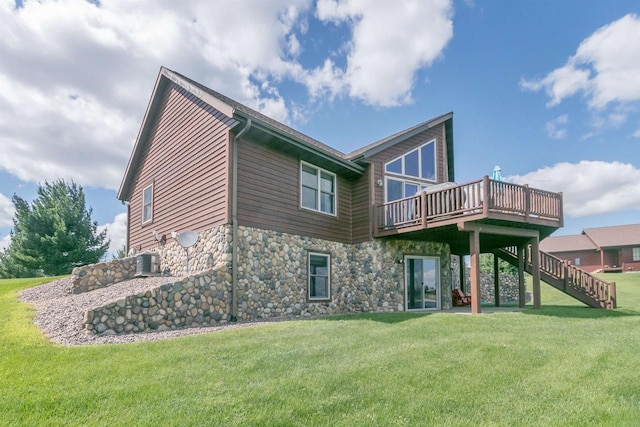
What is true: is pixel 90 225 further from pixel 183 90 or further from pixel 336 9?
pixel 336 9

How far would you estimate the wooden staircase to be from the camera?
12.3 meters

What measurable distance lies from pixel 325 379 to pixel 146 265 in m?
9.13

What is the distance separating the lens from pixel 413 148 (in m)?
13.6

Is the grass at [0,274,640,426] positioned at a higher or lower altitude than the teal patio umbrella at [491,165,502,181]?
lower

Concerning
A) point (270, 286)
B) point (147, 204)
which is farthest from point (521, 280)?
point (147, 204)

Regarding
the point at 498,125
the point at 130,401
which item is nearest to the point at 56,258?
the point at 130,401

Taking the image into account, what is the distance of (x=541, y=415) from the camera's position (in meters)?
3.55

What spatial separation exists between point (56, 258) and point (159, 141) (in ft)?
45.3

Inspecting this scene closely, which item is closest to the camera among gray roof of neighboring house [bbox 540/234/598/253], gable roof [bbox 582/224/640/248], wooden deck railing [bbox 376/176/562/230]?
wooden deck railing [bbox 376/176/562/230]

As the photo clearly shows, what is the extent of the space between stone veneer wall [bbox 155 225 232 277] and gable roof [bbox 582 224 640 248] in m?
37.5

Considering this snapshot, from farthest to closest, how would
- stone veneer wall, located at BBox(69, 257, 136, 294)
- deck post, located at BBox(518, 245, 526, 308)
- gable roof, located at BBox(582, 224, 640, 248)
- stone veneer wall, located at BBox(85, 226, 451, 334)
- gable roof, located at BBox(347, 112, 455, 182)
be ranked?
gable roof, located at BBox(582, 224, 640, 248) < deck post, located at BBox(518, 245, 526, 308) < gable roof, located at BBox(347, 112, 455, 182) < stone veneer wall, located at BBox(69, 257, 136, 294) < stone veneer wall, located at BBox(85, 226, 451, 334)

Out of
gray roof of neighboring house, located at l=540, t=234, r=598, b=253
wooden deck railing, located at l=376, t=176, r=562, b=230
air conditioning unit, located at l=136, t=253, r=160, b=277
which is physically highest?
wooden deck railing, located at l=376, t=176, r=562, b=230

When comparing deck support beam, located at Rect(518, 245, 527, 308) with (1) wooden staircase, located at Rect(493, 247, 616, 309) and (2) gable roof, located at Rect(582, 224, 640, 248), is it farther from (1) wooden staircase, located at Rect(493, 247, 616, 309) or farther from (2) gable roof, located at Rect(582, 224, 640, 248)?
(2) gable roof, located at Rect(582, 224, 640, 248)

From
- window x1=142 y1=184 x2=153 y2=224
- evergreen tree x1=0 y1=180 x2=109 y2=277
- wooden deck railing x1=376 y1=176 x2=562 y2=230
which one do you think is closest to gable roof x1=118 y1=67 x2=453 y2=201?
window x1=142 y1=184 x2=153 y2=224
